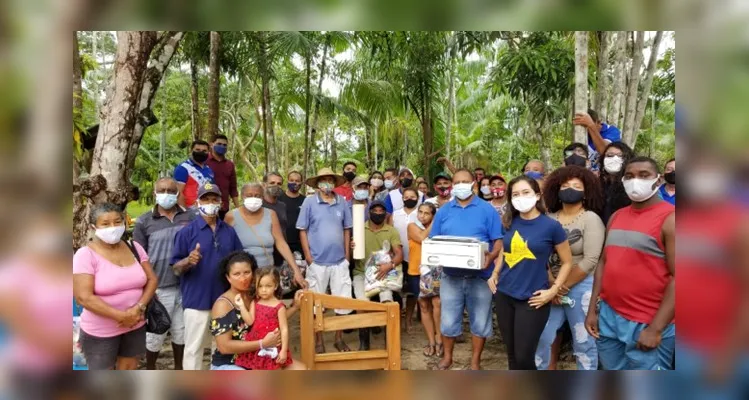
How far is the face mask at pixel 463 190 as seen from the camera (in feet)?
12.2

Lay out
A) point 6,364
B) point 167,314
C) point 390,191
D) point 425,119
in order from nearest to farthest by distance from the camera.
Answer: point 6,364
point 167,314
point 425,119
point 390,191

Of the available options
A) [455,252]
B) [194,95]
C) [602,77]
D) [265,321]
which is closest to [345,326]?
[265,321]

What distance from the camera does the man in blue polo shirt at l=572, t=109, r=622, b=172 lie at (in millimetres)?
3934

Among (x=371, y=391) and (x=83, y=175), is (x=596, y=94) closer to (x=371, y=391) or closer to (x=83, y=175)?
(x=371, y=391)

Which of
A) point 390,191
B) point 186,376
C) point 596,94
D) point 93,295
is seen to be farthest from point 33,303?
point 596,94

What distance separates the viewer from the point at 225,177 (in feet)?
13.4

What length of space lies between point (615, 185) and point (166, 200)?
3.19m

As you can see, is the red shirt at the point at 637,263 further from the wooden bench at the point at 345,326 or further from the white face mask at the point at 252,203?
the white face mask at the point at 252,203

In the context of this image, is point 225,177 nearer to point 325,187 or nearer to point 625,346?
point 325,187

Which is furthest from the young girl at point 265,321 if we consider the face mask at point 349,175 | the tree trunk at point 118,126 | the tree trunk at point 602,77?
the tree trunk at point 602,77

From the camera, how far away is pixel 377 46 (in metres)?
4.03

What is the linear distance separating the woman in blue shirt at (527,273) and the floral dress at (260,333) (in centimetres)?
147

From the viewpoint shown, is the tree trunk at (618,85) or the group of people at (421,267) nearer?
the group of people at (421,267)

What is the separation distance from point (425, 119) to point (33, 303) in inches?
133
